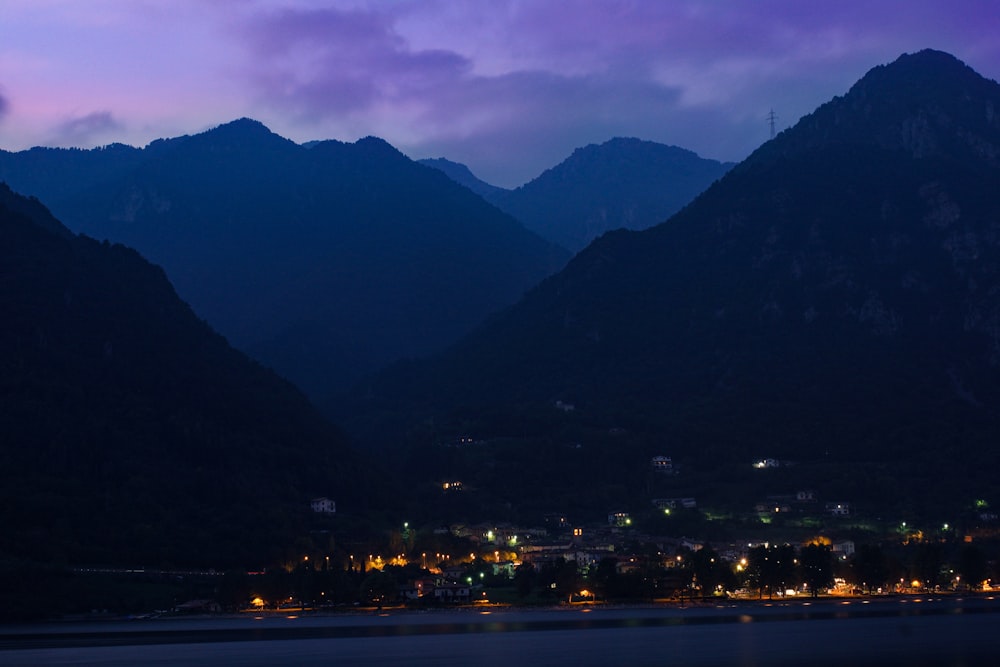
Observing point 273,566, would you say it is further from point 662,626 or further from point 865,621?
point 865,621

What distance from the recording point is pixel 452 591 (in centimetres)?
18650

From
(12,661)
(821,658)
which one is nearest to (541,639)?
(821,658)

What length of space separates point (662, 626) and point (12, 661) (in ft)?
199

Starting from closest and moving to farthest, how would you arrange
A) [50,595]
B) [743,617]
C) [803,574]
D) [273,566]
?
1. [743,617]
2. [50,595]
3. [803,574]
4. [273,566]

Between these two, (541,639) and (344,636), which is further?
(344,636)

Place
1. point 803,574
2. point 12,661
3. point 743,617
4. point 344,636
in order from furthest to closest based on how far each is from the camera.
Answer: point 803,574, point 743,617, point 344,636, point 12,661

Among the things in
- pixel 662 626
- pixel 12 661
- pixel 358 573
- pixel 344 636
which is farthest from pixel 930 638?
pixel 358 573

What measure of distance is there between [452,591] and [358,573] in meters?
12.6

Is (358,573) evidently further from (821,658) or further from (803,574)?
(821,658)

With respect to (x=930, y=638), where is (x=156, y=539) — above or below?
above

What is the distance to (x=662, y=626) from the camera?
144 meters

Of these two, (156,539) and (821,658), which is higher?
(156,539)

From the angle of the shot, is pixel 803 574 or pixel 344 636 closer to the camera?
pixel 344 636

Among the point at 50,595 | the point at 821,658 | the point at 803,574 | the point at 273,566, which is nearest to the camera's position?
the point at 821,658
